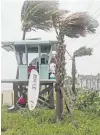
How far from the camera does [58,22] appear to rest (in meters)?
3.34

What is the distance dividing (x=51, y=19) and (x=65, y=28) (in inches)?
6.1

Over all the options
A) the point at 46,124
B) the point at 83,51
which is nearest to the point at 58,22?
the point at 83,51

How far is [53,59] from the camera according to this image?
3.53 meters

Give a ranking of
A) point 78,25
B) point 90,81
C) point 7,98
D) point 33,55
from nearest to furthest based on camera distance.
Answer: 1. point 78,25
2. point 90,81
3. point 33,55
4. point 7,98

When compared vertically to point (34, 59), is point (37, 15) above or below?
above

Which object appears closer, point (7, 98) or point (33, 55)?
point (33, 55)

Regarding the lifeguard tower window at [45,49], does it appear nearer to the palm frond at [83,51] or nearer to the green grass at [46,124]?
the palm frond at [83,51]

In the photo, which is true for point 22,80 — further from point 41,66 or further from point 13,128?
point 13,128

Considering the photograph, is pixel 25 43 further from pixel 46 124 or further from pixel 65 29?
pixel 46 124

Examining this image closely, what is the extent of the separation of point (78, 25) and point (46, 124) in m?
0.91

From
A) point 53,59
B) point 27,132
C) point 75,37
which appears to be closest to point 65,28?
point 75,37

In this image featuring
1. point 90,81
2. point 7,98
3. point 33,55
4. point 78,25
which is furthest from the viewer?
point 7,98

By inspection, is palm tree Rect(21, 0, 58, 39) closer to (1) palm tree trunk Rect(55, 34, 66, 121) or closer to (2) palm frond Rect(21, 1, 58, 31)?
(2) palm frond Rect(21, 1, 58, 31)

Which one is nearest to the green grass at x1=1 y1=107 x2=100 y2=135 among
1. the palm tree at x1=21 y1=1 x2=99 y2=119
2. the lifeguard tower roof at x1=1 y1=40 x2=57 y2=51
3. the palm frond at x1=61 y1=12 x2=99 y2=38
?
the palm tree at x1=21 y1=1 x2=99 y2=119
